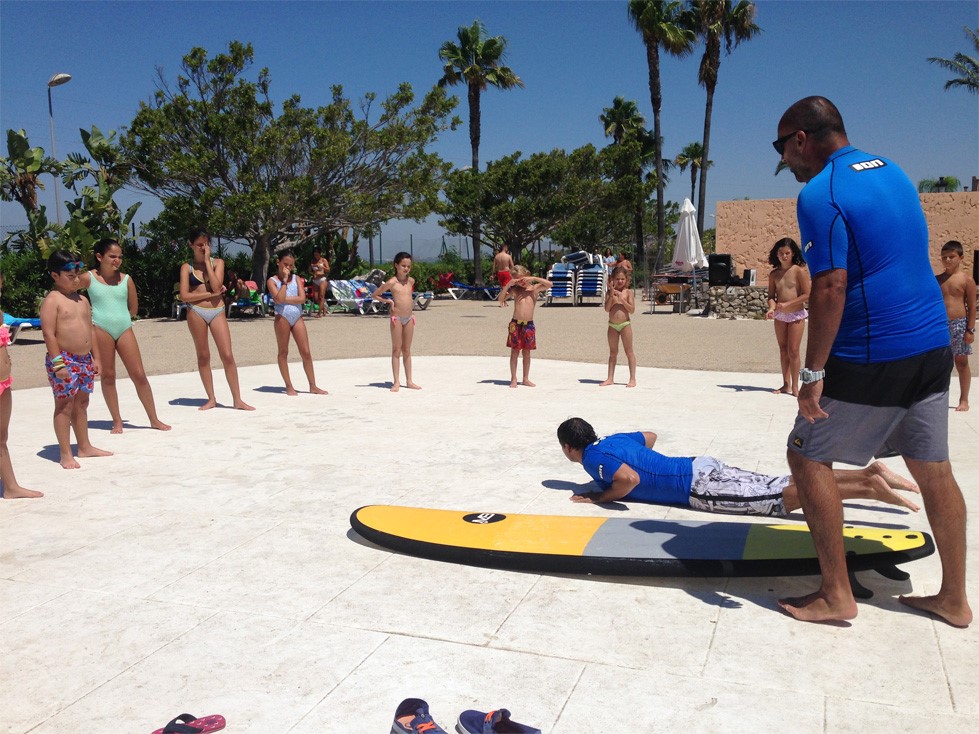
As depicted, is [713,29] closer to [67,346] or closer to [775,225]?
[775,225]

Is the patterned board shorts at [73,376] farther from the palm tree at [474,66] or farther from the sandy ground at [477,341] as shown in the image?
the palm tree at [474,66]

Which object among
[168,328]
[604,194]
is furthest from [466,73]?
[168,328]

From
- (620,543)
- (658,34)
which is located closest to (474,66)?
(658,34)

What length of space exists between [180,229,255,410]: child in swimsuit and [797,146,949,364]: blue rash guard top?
6595 millimetres

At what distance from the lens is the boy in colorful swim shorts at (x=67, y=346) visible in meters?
6.14

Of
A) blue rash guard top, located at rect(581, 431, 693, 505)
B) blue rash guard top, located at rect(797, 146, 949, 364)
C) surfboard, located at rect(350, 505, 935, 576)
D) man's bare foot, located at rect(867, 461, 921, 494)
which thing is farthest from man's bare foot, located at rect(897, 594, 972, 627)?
blue rash guard top, located at rect(581, 431, 693, 505)

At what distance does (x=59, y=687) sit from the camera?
9.89 ft

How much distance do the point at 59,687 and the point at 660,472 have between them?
3.32 metres

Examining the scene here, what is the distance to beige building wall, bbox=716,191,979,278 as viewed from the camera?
1012 inches

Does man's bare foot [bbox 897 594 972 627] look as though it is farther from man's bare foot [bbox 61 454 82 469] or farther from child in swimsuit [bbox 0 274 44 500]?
man's bare foot [bbox 61 454 82 469]

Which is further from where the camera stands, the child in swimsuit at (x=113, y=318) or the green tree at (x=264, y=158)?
the green tree at (x=264, y=158)

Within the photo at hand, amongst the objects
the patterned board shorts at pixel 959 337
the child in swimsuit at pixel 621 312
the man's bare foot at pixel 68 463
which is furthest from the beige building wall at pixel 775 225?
the man's bare foot at pixel 68 463

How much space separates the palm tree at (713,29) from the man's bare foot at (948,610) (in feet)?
115

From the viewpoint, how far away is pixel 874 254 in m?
3.11
